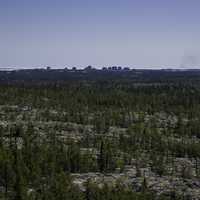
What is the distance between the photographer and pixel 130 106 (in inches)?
2148

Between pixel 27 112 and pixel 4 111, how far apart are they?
6.92 feet

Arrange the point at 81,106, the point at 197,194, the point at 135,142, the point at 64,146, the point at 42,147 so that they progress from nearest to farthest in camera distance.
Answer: the point at 197,194, the point at 42,147, the point at 64,146, the point at 135,142, the point at 81,106

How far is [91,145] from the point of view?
99.7 ft

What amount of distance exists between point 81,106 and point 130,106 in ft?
20.5

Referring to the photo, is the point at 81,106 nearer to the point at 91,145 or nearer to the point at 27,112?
the point at 27,112

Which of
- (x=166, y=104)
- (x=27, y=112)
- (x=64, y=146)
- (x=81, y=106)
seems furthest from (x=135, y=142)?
(x=166, y=104)

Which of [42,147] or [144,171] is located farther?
[42,147]

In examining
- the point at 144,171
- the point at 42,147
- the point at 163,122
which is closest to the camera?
the point at 144,171

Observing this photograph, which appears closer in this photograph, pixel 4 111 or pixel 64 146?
pixel 64 146

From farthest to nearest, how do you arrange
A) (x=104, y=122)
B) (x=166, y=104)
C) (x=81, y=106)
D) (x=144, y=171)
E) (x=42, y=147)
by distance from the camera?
(x=166, y=104) → (x=81, y=106) → (x=104, y=122) → (x=42, y=147) → (x=144, y=171)

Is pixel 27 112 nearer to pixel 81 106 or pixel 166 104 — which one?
pixel 81 106

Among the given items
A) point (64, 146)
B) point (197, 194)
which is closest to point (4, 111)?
point (64, 146)

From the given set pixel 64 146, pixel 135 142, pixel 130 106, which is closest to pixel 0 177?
pixel 64 146

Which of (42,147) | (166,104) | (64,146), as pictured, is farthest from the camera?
(166,104)
